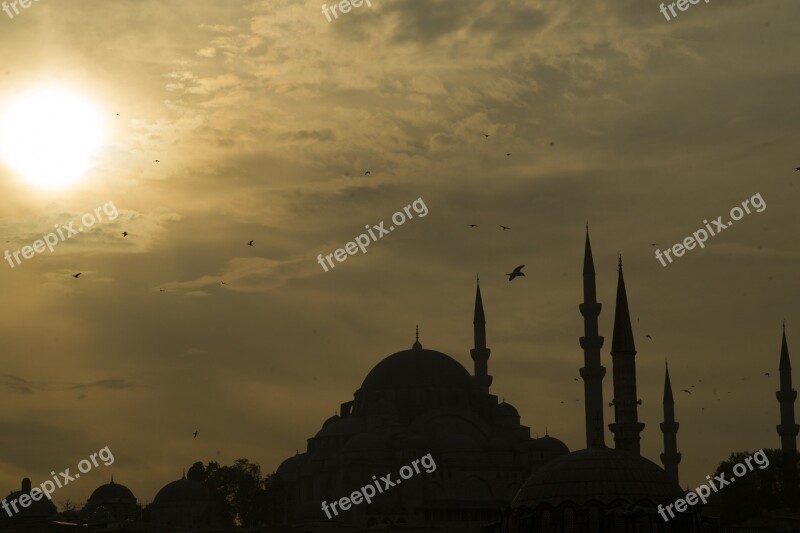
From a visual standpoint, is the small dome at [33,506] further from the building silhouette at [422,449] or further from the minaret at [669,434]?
the minaret at [669,434]

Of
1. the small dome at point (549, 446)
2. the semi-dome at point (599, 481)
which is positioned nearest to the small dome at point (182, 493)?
the small dome at point (549, 446)

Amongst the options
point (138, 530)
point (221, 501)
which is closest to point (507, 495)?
point (221, 501)

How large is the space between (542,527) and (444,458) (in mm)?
29109

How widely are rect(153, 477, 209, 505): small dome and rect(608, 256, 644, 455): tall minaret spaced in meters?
27.1

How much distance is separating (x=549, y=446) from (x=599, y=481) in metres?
29.5

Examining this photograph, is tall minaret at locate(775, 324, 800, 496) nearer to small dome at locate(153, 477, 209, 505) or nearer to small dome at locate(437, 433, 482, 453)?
small dome at locate(437, 433, 482, 453)

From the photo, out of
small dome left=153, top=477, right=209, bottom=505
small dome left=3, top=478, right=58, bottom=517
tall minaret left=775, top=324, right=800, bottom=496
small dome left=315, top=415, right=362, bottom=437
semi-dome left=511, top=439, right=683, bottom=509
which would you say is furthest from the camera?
small dome left=315, top=415, right=362, bottom=437

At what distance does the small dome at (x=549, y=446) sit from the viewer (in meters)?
81.6

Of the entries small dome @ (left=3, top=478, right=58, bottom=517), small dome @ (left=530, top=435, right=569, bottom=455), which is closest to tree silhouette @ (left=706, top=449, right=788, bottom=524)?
small dome @ (left=530, top=435, right=569, bottom=455)

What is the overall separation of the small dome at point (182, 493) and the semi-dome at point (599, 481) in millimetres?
32696

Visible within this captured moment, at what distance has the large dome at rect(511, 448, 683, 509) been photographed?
52000mm

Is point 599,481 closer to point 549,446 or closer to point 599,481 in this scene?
point 599,481

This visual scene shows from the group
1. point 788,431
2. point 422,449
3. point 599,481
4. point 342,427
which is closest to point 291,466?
point 342,427

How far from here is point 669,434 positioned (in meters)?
80.2
